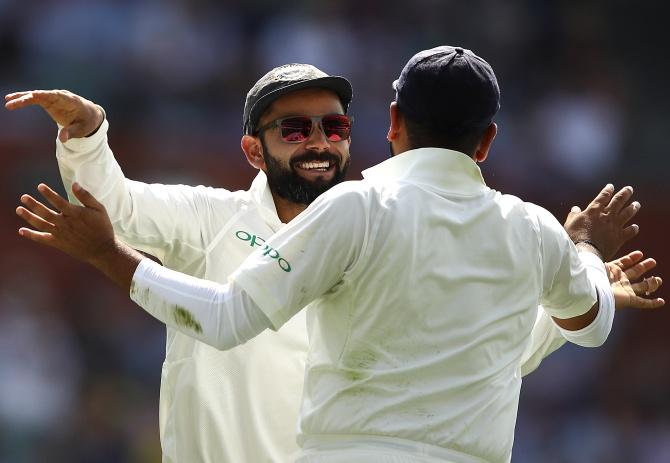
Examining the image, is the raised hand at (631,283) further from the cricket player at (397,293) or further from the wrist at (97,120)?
the wrist at (97,120)

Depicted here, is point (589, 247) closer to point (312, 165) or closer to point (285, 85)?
point (312, 165)

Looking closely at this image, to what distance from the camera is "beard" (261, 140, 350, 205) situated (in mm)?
4555

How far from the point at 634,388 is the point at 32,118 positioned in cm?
546

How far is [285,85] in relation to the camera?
181 inches

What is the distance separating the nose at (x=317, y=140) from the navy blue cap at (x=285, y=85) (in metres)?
0.15

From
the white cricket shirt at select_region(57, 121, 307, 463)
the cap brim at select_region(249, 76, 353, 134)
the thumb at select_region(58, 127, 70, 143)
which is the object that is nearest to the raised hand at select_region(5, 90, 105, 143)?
the thumb at select_region(58, 127, 70, 143)

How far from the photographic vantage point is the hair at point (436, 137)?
139 inches

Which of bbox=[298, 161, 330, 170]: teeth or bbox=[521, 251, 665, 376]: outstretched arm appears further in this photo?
bbox=[298, 161, 330, 170]: teeth

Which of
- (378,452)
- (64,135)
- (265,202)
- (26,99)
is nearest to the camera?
(378,452)

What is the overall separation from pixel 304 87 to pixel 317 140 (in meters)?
0.19

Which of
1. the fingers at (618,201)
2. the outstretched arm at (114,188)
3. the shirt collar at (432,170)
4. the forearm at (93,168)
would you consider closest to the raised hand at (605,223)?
the fingers at (618,201)

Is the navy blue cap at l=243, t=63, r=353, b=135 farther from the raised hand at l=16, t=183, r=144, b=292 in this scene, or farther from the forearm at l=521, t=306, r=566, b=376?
the raised hand at l=16, t=183, r=144, b=292

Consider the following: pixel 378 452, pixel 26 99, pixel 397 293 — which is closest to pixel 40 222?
pixel 26 99

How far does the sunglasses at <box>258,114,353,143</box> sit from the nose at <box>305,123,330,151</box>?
0.03 feet
